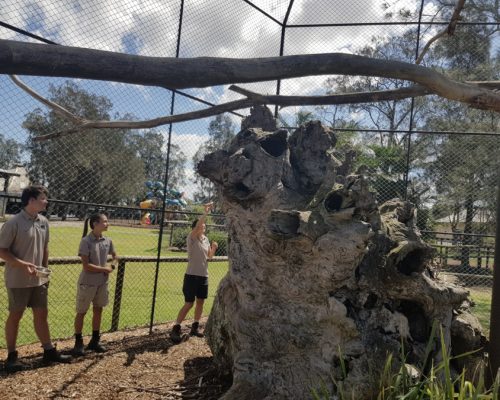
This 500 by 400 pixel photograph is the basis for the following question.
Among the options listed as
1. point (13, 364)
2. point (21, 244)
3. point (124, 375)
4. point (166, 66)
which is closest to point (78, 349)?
point (13, 364)

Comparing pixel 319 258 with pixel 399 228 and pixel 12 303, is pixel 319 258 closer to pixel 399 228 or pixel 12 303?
pixel 399 228

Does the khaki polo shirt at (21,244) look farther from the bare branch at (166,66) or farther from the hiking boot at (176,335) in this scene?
the bare branch at (166,66)

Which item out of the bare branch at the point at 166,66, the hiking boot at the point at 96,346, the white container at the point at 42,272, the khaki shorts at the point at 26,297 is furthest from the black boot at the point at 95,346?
the bare branch at the point at 166,66

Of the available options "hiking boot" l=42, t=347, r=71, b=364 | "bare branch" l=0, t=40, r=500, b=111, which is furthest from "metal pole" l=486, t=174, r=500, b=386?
"hiking boot" l=42, t=347, r=71, b=364

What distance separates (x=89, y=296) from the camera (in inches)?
195

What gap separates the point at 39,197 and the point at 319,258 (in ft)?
8.98

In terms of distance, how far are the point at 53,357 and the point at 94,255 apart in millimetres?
1060

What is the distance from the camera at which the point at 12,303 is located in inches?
167

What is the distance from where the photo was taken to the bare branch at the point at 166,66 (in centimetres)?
116

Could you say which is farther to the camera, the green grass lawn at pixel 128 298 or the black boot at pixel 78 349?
the green grass lawn at pixel 128 298

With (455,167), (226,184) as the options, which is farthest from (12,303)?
(455,167)

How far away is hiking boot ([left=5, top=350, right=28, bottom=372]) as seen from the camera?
4.16m

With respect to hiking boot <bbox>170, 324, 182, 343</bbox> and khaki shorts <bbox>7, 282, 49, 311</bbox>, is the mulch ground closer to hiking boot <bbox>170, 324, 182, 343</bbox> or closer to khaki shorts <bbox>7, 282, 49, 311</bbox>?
hiking boot <bbox>170, 324, 182, 343</bbox>

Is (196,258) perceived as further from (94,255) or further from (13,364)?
(13,364)
